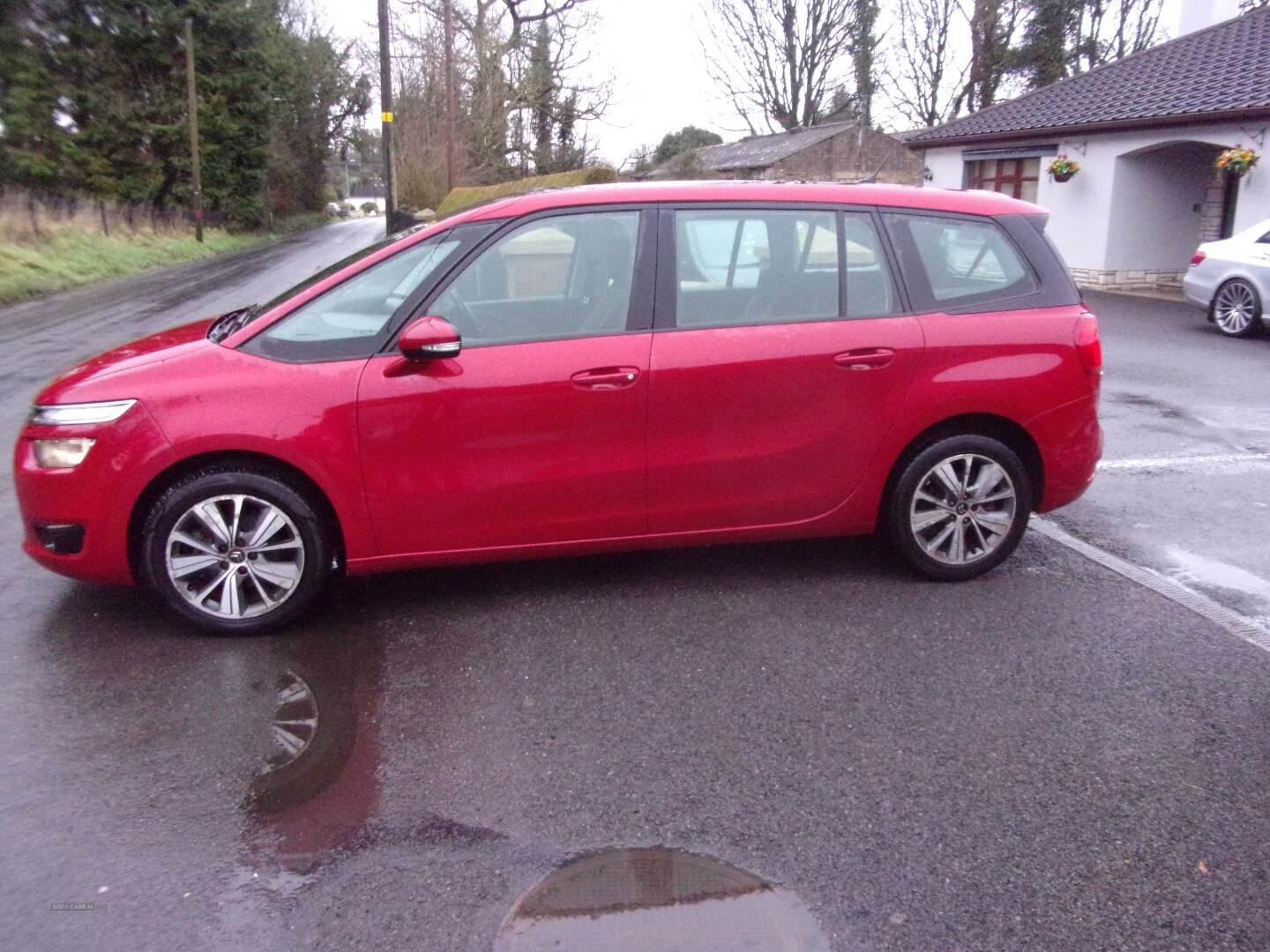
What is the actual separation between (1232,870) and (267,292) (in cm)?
1906

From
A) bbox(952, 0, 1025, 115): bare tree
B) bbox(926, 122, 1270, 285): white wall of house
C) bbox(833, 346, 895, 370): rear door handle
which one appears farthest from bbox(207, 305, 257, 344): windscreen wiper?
bbox(952, 0, 1025, 115): bare tree

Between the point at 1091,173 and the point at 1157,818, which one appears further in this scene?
the point at 1091,173

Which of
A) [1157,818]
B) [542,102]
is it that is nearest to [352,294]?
[1157,818]

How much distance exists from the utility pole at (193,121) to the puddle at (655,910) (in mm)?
35159

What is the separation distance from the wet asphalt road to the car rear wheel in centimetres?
958

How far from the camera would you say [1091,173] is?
69.8 ft

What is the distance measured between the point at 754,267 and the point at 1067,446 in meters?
1.68

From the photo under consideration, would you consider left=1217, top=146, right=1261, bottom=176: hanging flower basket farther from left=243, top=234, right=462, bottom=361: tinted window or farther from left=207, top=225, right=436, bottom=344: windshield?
left=243, top=234, right=462, bottom=361: tinted window

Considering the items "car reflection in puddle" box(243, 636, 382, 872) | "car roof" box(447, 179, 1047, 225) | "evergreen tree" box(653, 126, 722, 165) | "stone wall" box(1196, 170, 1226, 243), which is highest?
"evergreen tree" box(653, 126, 722, 165)

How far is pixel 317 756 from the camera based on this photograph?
3.64 m

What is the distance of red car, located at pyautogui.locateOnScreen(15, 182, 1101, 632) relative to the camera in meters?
4.43

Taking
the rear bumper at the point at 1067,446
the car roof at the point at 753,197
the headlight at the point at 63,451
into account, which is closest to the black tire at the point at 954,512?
the rear bumper at the point at 1067,446

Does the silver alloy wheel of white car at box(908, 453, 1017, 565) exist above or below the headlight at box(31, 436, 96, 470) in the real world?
below

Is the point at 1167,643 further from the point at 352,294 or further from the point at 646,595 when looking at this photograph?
the point at 352,294
